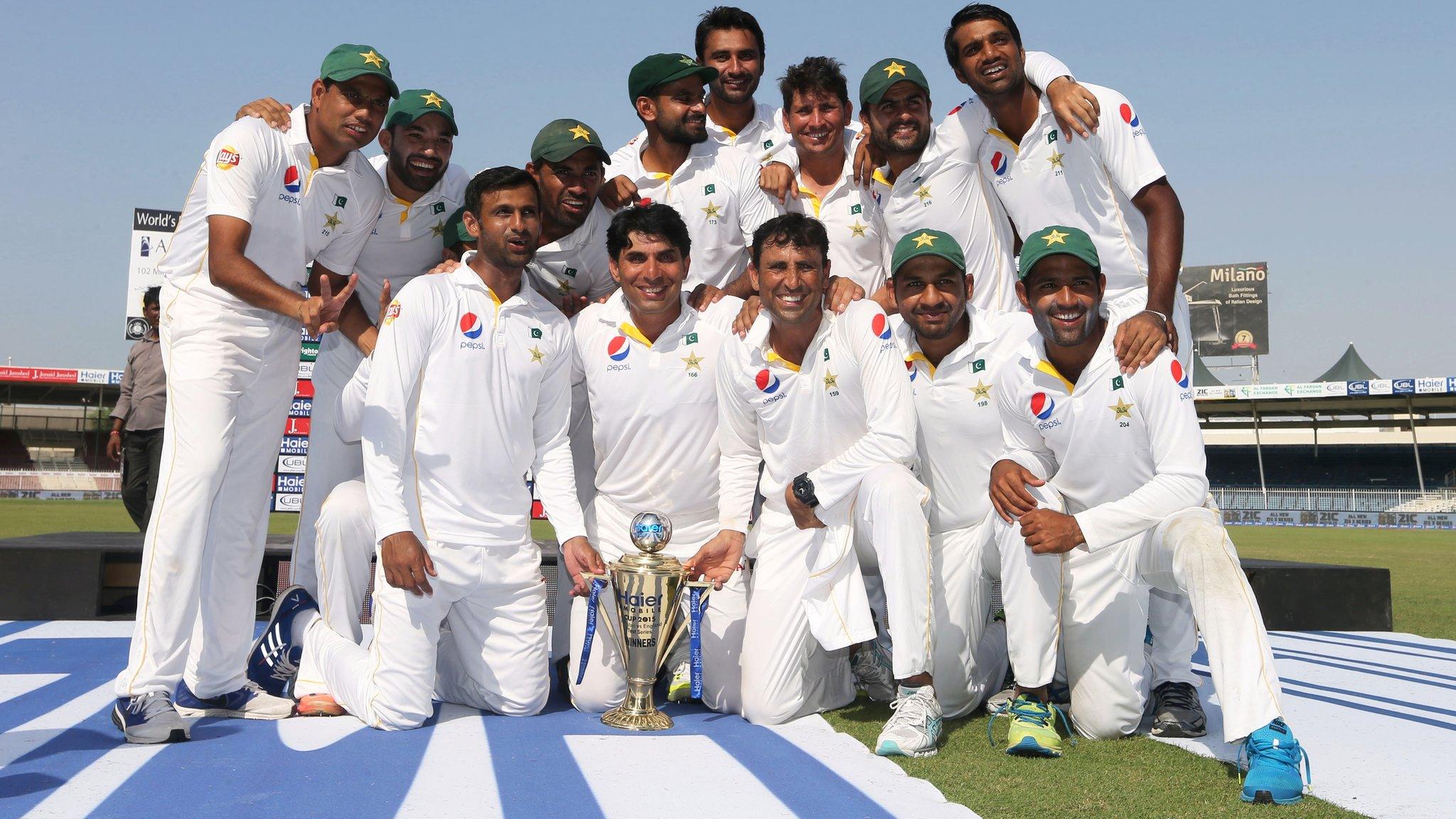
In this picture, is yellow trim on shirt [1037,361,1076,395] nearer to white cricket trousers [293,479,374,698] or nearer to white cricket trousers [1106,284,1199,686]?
white cricket trousers [1106,284,1199,686]

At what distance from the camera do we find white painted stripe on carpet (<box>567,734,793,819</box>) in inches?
114

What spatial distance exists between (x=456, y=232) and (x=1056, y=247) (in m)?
2.85

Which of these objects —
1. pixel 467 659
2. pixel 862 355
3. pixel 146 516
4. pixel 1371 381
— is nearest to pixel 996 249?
pixel 862 355

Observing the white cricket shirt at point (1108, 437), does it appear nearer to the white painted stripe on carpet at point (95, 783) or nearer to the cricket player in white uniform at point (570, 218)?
the cricket player in white uniform at point (570, 218)

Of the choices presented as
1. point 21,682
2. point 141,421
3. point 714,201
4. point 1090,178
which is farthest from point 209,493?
point 141,421

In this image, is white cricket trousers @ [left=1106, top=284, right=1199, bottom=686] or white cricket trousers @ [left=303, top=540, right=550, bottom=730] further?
white cricket trousers @ [left=1106, top=284, right=1199, bottom=686]

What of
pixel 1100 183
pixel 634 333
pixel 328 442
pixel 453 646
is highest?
pixel 1100 183

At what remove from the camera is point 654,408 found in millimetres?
4797

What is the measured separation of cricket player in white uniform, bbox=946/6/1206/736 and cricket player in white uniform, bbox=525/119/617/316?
188 cm

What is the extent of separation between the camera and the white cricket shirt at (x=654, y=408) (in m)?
4.80

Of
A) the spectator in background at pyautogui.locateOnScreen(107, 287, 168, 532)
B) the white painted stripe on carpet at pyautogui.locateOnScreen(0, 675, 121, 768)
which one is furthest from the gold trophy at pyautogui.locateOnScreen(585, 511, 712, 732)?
the spectator in background at pyautogui.locateOnScreen(107, 287, 168, 532)

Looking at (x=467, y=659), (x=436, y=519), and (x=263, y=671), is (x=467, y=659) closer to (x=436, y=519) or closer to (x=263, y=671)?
(x=436, y=519)

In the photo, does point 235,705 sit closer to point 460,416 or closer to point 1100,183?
point 460,416

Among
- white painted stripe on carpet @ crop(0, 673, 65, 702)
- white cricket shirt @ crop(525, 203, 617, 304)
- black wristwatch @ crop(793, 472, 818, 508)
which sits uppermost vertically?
white cricket shirt @ crop(525, 203, 617, 304)
